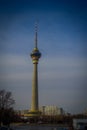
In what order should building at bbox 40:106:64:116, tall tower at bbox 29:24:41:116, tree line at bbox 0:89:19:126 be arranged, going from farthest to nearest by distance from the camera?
building at bbox 40:106:64:116 → tall tower at bbox 29:24:41:116 → tree line at bbox 0:89:19:126

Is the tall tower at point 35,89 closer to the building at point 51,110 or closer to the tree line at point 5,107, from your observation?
the building at point 51,110

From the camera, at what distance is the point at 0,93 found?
14.6 m

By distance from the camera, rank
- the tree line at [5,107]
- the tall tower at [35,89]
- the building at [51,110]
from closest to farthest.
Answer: the tree line at [5,107] < the tall tower at [35,89] < the building at [51,110]

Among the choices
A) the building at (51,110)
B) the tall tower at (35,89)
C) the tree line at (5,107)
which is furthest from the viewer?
the building at (51,110)

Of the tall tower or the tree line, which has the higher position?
the tall tower

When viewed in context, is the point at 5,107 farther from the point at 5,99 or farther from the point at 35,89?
the point at 35,89

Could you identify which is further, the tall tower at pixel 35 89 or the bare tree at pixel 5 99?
the tall tower at pixel 35 89

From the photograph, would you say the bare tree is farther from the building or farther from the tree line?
the building

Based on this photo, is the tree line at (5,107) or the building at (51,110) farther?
the building at (51,110)

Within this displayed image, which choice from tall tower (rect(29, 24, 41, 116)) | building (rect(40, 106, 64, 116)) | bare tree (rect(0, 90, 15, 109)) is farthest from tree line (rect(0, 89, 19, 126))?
building (rect(40, 106, 64, 116))

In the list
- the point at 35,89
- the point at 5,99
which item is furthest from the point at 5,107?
the point at 35,89

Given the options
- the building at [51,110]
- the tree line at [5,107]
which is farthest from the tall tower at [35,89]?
the tree line at [5,107]

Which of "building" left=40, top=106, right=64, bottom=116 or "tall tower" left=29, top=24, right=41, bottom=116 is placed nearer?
"tall tower" left=29, top=24, right=41, bottom=116

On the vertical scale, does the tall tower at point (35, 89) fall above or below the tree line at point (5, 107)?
above
